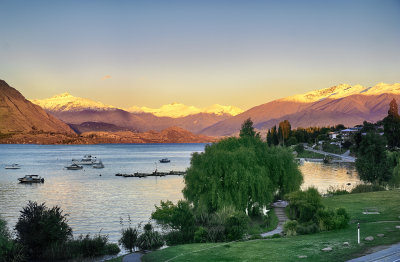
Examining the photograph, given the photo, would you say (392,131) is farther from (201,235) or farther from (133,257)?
(133,257)

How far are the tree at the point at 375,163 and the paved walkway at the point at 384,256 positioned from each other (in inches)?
1835

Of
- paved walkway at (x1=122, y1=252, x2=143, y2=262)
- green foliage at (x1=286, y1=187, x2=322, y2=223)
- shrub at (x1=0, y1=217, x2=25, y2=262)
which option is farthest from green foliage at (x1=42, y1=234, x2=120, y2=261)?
green foliage at (x1=286, y1=187, x2=322, y2=223)

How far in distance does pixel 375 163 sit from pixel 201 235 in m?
43.4

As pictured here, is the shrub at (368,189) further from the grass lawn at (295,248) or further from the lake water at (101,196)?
→ the grass lawn at (295,248)

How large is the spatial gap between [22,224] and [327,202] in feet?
104

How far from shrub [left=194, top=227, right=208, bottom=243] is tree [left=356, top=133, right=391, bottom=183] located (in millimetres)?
42166

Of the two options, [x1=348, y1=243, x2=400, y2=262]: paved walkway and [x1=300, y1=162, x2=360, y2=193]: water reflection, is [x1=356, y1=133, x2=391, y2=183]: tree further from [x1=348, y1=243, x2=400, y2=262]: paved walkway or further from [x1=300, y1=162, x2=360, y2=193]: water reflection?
[x1=348, y1=243, x2=400, y2=262]: paved walkway

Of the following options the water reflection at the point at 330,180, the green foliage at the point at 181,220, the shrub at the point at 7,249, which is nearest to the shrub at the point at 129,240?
the green foliage at the point at 181,220

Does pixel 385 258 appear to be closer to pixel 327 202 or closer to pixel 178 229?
pixel 178 229

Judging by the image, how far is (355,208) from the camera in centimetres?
4100

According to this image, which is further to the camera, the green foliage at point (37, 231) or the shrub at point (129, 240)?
the shrub at point (129, 240)

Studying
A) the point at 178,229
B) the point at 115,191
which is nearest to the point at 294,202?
the point at 178,229

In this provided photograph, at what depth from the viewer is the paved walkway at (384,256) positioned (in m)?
20.3

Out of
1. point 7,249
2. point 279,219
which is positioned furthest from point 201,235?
point 7,249
